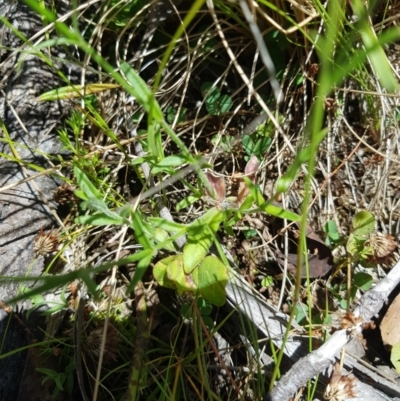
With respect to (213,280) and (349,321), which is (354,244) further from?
(213,280)

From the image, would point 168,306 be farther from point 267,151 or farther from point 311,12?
point 311,12

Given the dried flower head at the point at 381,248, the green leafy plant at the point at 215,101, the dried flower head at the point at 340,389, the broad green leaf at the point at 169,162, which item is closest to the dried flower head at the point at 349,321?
the dried flower head at the point at 340,389

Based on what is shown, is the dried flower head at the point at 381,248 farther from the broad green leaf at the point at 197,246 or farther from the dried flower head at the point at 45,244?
the dried flower head at the point at 45,244

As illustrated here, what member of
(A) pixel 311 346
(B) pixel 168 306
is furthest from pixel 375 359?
(B) pixel 168 306

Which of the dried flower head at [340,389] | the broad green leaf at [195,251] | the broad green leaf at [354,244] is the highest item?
the broad green leaf at [195,251]

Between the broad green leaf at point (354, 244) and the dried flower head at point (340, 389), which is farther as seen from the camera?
the broad green leaf at point (354, 244)
